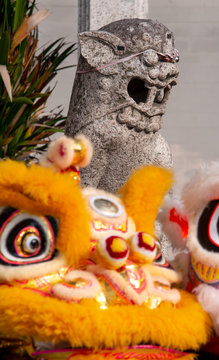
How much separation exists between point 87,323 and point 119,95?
3.54 feet

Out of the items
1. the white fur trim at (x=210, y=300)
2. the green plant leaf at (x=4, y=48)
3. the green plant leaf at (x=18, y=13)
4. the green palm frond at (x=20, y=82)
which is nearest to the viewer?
the white fur trim at (x=210, y=300)

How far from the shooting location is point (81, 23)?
2346 mm

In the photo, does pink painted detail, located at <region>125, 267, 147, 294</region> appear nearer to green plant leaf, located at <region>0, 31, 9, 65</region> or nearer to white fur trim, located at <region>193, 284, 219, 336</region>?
white fur trim, located at <region>193, 284, 219, 336</region>

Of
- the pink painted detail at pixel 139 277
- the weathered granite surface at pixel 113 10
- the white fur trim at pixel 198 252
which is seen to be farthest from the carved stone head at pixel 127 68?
the pink painted detail at pixel 139 277

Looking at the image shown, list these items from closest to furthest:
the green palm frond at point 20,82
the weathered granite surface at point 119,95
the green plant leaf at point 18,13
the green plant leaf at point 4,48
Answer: the weathered granite surface at point 119,95 → the green plant leaf at point 4,48 → the green palm frond at point 20,82 → the green plant leaf at point 18,13

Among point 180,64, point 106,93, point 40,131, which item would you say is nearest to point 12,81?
point 40,131

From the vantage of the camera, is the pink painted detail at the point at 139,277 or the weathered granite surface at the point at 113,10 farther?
the weathered granite surface at the point at 113,10

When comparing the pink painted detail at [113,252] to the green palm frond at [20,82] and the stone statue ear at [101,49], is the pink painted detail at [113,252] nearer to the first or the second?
the stone statue ear at [101,49]

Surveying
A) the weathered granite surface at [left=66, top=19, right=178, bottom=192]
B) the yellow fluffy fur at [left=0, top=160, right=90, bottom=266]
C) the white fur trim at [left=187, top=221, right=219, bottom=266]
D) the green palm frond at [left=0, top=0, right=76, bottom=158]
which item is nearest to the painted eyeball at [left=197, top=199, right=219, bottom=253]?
the white fur trim at [left=187, top=221, right=219, bottom=266]

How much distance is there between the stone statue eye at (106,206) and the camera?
97 cm

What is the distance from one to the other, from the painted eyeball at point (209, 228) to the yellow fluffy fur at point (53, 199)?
0.23m

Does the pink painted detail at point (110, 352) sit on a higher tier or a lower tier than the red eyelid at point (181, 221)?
lower

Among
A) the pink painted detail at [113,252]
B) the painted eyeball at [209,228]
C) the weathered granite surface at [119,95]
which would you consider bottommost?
the pink painted detail at [113,252]

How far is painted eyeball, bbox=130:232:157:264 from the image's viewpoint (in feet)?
3.05
